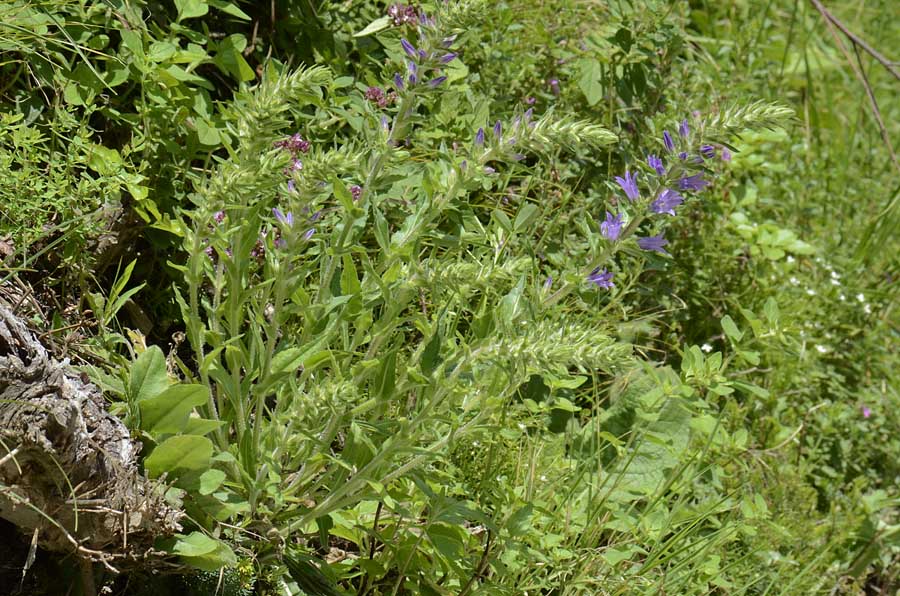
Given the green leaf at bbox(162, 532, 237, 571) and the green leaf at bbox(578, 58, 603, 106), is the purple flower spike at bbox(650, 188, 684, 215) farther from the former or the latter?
the green leaf at bbox(578, 58, 603, 106)

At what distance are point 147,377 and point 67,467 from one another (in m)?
0.25

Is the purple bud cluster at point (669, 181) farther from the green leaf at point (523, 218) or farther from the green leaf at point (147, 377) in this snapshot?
the green leaf at point (147, 377)

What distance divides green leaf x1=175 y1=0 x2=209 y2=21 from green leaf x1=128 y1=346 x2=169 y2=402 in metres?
0.99

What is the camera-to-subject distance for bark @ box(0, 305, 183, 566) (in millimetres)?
1514

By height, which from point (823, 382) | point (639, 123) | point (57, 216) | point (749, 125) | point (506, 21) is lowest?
point (823, 382)

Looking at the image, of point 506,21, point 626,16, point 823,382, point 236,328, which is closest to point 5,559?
point 236,328

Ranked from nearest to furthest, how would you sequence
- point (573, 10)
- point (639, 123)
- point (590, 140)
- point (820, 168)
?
point (590, 140) < point (639, 123) < point (573, 10) < point (820, 168)

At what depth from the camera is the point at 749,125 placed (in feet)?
5.57

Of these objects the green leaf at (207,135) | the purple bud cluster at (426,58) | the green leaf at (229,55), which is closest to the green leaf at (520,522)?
the purple bud cluster at (426,58)

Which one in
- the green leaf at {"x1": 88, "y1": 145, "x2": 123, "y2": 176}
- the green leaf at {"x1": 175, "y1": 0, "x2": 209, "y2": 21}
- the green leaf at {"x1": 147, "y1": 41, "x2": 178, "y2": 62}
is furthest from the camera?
the green leaf at {"x1": 175, "y1": 0, "x2": 209, "y2": 21}

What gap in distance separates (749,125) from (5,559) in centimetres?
154

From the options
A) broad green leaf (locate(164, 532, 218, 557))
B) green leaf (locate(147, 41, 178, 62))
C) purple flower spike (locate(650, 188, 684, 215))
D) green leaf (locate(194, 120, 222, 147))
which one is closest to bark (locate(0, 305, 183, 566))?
broad green leaf (locate(164, 532, 218, 557))

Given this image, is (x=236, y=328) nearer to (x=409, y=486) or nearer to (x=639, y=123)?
(x=409, y=486)

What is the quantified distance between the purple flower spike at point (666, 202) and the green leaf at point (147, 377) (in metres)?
0.94
